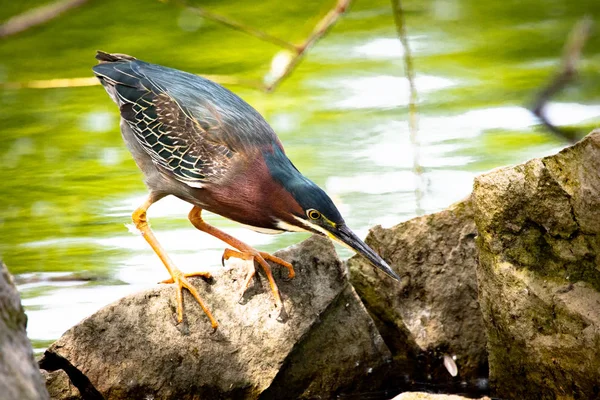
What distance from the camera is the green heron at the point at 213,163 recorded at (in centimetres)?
387

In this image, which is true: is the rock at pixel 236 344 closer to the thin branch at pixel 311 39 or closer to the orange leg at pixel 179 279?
the orange leg at pixel 179 279

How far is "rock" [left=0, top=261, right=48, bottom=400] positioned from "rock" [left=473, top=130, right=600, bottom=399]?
1918 mm

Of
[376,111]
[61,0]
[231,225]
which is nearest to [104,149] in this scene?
[231,225]

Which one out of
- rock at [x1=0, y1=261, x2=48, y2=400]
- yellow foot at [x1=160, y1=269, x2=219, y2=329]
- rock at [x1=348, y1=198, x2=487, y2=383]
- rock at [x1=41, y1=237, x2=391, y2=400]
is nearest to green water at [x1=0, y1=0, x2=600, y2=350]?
rock at [x1=348, y1=198, x2=487, y2=383]

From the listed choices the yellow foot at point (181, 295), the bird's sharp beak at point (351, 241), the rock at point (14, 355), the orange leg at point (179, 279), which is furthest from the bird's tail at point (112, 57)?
the rock at point (14, 355)

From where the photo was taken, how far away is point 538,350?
3.64 metres

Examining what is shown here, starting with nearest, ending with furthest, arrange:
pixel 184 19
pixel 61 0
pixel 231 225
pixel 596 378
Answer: pixel 61 0
pixel 596 378
pixel 231 225
pixel 184 19

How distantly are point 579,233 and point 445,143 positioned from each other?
335cm

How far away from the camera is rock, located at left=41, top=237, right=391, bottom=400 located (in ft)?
12.2

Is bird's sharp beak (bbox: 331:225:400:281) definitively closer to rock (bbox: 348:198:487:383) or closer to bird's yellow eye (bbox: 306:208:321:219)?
bird's yellow eye (bbox: 306:208:321:219)

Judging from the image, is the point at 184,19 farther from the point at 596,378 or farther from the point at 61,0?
the point at 61,0

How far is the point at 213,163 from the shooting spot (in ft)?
13.5

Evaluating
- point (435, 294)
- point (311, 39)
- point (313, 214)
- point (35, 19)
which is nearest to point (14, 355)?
point (311, 39)

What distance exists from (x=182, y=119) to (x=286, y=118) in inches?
118
